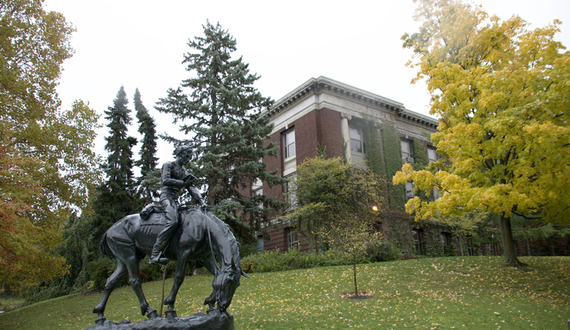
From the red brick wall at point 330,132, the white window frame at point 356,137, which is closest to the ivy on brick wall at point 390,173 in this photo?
the white window frame at point 356,137

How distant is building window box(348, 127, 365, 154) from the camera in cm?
3266

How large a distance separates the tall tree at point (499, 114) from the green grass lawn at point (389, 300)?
261 centimetres

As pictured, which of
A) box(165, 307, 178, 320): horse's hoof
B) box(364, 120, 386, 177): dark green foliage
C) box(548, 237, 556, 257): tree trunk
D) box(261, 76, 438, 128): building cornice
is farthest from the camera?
box(548, 237, 556, 257): tree trunk

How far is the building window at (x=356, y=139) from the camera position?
32656 mm

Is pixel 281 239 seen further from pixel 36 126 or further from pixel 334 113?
pixel 36 126

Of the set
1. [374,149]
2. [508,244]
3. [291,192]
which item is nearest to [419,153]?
[374,149]

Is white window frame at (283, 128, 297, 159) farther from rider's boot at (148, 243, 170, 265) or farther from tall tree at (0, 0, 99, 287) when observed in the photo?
rider's boot at (148, 243, 170, 265)

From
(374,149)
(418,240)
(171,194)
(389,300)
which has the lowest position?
(389,300)

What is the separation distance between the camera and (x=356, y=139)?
1294 inches

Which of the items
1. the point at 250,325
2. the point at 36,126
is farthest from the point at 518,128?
the point at 36,126

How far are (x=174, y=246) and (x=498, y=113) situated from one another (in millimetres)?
12170

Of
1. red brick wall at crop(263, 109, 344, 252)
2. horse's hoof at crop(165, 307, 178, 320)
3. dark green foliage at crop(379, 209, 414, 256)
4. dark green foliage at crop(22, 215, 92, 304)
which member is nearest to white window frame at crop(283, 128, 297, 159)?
red brick wall at crop(263, 109, 344, 252)

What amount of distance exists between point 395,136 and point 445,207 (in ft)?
68.4

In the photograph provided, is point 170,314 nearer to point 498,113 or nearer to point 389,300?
point 389,300
